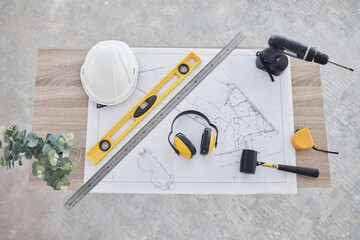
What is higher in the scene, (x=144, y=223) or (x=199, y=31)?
(x=199, y=31)

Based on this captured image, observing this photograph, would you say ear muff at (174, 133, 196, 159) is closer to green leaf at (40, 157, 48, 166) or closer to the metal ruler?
the metal ruler

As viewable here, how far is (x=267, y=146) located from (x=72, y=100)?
0.74 metres

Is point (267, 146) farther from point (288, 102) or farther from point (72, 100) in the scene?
point (72, 100)

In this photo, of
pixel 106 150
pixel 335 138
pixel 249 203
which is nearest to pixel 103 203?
pixel 106 150

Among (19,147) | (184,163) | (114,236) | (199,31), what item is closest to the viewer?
(19,147)

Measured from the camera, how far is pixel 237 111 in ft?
3.71

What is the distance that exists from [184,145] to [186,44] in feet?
3.21

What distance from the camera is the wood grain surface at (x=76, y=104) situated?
3.54ft

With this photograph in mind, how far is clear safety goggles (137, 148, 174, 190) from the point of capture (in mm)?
1063

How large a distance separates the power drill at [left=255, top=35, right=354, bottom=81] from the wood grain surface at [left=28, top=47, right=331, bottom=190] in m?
0.09

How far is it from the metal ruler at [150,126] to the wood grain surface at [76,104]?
5 centimetres

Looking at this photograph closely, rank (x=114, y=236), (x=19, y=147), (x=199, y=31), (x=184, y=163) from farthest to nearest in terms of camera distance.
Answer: (x=199, y=31)
(x=114, y=236)
(x=184, y=163)
(x=19, y=147)

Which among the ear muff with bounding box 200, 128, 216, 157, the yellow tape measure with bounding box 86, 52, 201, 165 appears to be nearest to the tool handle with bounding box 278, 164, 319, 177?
the ear muff with bounding box 200, 128, 216, 157

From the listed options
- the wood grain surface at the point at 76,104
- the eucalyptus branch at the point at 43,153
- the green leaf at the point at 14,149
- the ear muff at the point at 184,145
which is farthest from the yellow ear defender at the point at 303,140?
the green leaf at the point at 14,149
